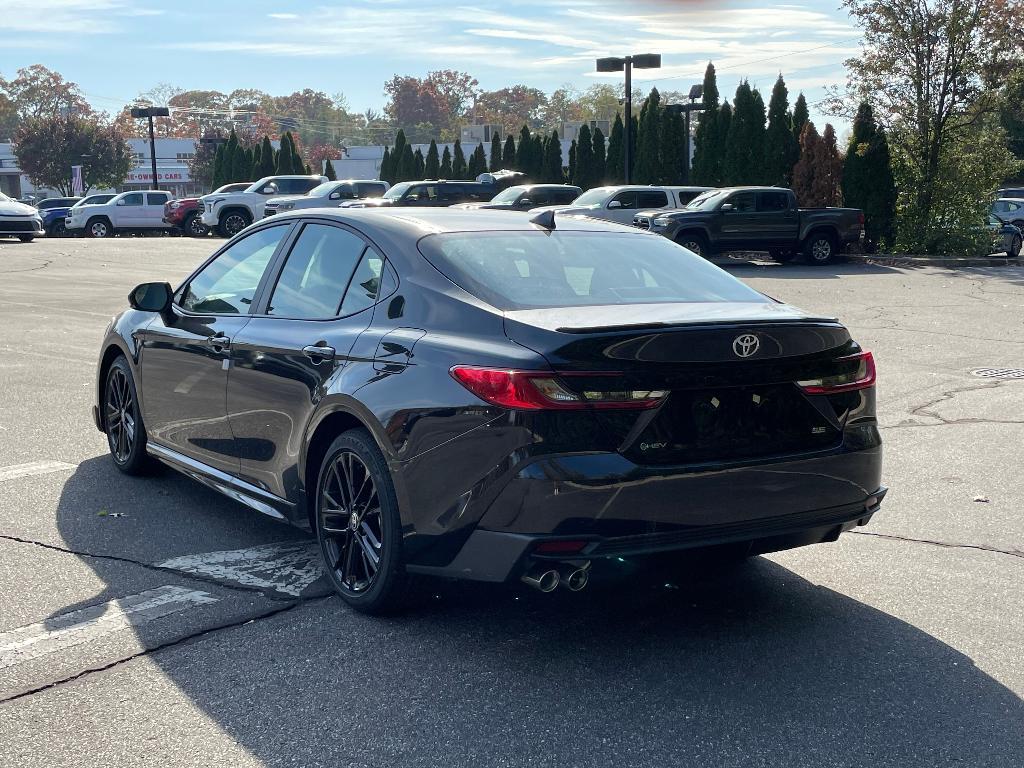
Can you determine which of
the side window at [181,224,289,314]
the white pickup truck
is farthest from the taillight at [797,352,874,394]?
the white pickup truck

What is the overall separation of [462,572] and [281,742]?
881 mm

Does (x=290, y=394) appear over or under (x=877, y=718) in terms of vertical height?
over

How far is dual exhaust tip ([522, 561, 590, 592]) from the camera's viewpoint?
3.95 m

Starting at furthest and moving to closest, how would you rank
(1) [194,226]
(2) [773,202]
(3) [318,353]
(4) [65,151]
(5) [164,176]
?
(5) [164,176], (4) [65,151], (1) [194,226], (2) [773,202], (3) [318,353]

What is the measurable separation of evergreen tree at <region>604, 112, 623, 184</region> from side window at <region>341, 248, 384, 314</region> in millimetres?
37687

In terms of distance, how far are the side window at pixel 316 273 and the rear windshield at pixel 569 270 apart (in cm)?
46

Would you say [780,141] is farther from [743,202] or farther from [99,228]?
[99,228]

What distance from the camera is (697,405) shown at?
13.3 feet

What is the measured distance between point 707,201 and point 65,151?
230ft

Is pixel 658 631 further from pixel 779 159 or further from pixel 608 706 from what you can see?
pixel 779 159

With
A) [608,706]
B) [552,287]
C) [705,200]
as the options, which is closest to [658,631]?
[608,706]

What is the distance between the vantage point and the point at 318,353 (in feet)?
15.8

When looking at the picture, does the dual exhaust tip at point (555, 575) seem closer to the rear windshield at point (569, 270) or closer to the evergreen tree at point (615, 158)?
the rear windshield at point (569, 270)

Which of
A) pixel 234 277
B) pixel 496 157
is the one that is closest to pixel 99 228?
pixel 496 157
